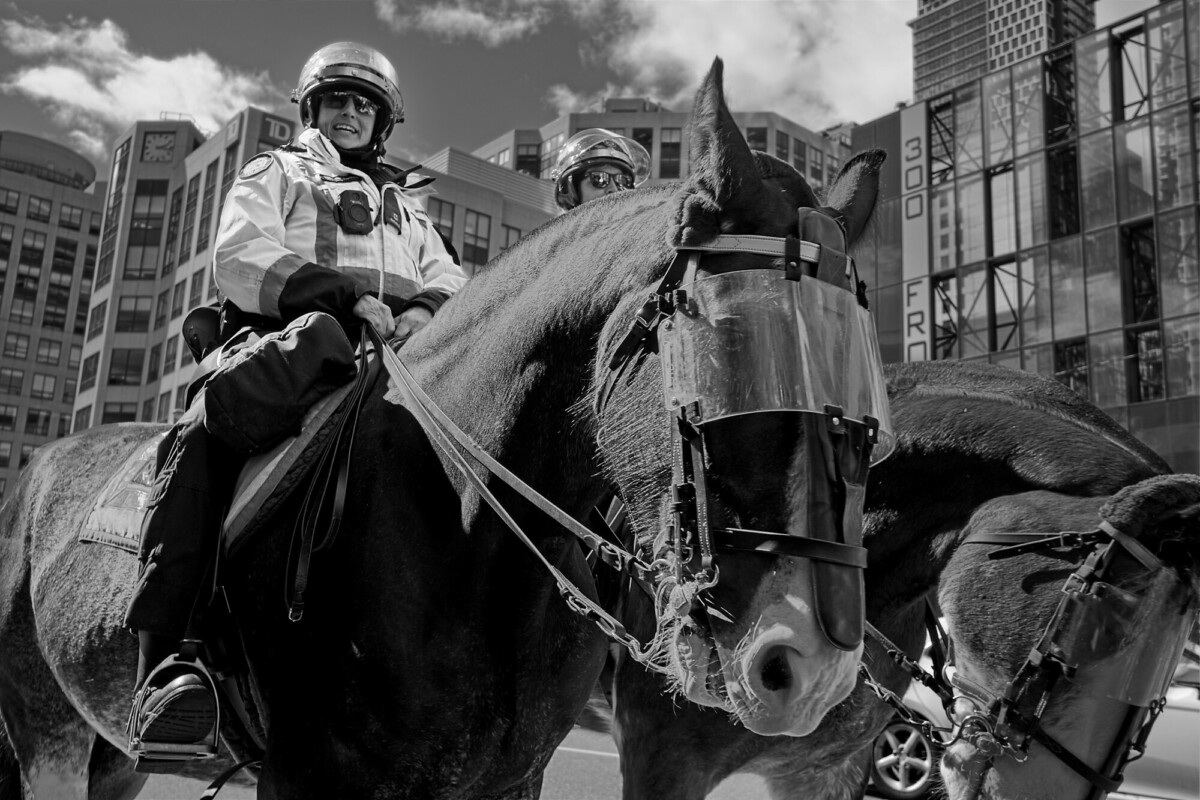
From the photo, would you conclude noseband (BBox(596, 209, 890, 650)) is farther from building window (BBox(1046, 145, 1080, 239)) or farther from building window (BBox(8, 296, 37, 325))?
building window (BBox(8, 296, 37, 325))

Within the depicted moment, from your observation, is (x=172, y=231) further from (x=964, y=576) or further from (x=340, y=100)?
(x=964, y=576)

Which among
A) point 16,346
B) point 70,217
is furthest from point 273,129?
point 16,346

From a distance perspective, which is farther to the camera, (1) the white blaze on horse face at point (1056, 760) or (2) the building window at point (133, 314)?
(2) the building window at point (133, 314)

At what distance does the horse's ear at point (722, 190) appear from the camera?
2.19 meters

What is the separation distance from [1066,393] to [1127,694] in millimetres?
1469

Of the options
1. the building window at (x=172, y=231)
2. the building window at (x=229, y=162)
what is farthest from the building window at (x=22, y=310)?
the building window at (x=229, y=162)

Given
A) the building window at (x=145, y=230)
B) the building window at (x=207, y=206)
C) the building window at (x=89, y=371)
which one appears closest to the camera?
the building window at (x=207, y=206)

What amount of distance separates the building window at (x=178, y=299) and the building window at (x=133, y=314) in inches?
126

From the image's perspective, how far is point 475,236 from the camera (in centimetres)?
6056

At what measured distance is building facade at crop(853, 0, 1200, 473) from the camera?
86.1 feet

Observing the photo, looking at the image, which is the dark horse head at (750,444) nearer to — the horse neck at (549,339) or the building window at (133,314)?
the horse neck at (549,339)

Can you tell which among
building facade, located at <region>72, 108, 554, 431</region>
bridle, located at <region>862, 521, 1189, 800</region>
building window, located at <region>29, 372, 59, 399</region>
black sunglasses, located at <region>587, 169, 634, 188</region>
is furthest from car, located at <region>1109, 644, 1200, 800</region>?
building window, located at <region>29, 372, 59, 399</region>

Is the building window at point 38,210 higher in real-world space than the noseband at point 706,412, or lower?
higher

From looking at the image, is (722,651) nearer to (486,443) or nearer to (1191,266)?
(486,443)
